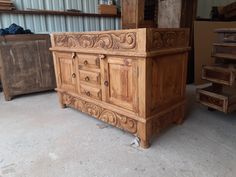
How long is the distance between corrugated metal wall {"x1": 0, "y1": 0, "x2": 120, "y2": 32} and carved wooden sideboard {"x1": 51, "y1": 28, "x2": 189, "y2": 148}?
173 centimetres

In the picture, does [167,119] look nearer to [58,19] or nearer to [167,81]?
[167,81]

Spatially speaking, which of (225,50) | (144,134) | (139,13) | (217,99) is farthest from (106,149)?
(139,13)

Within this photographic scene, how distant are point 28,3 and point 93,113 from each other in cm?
248

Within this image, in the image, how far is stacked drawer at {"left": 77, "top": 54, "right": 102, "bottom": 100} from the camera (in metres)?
1.72

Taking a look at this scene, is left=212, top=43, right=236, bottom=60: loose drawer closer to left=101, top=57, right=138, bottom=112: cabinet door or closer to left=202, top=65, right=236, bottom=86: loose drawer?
left=202, top=65, right=236, bottom=86: loose drawer

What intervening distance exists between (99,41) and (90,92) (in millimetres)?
502

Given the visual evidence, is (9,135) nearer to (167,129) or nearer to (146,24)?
(167,129)

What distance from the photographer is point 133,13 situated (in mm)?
3000

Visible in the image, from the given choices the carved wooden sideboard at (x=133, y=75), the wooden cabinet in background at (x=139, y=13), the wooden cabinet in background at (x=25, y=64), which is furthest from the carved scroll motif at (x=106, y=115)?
the wooden cabinet in background at (x=139, y=13)

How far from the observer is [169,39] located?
148 centimetres

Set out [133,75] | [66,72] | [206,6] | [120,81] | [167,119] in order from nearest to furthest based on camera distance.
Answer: [133,75] < [120,81] < [167,119] < [66,72] < [206,6]

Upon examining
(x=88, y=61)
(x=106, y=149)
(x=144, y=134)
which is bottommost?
(x=106, y=149)

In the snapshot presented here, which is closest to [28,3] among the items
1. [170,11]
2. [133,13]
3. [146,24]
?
[133,13]

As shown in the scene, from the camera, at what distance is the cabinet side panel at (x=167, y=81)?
146 cm
